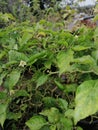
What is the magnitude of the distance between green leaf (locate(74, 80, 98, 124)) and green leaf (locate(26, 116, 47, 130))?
41 cm

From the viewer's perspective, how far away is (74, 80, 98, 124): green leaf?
87 cm

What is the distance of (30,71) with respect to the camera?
5.04ft

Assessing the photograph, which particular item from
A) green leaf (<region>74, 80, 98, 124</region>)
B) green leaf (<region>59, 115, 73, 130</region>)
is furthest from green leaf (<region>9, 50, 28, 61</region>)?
green leaf (<region>74, 80, 98, 124</region>)

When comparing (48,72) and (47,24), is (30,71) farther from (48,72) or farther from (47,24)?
(47,24)

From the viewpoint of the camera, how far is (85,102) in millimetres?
893

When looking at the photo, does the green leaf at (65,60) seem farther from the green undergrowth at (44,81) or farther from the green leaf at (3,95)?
the green leaf at (3,95)

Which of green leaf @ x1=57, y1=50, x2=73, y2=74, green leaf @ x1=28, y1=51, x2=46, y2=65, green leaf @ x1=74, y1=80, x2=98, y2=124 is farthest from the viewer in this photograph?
green leaf @ x1=28, y1=51, x2=46, y2=65

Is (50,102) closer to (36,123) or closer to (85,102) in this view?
(36,123)

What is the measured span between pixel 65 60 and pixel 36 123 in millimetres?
296

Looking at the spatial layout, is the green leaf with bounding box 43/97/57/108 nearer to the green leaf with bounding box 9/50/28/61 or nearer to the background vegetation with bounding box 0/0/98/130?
the background vegetation with bounding box 0/0/98/130

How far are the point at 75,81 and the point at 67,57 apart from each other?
0.28 meters

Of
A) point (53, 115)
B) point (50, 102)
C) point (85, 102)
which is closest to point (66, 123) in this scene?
point (53, 115)

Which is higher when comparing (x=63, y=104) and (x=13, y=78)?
(x=13, y=78)

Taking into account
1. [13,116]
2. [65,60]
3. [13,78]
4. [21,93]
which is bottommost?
[13,116]
